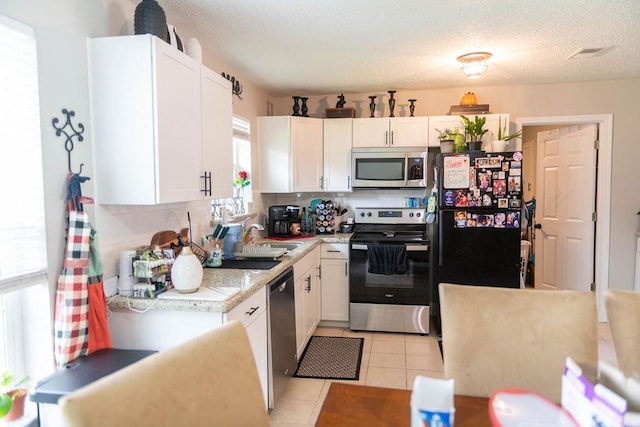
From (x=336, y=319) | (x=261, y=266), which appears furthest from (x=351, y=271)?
(x=261, y=266)

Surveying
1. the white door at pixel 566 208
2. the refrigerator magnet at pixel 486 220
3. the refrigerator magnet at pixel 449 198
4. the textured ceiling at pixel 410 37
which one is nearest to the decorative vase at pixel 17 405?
the textured ceiling at pixel 410 37

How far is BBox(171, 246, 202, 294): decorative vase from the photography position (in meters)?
1.90

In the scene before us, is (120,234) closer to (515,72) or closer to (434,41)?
(434,41)

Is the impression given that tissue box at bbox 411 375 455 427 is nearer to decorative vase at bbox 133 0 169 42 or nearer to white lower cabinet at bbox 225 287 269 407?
white lower cabinet at bbox 225 287 269 407

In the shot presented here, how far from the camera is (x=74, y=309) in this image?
64.7 inches

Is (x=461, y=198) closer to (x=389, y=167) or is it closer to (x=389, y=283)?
(x=389, y=167)

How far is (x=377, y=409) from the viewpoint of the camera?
3.64 ft

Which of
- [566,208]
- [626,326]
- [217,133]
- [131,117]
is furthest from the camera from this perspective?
[566,208]

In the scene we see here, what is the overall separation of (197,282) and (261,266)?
66 cm

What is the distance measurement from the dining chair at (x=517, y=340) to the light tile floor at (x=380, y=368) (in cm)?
130

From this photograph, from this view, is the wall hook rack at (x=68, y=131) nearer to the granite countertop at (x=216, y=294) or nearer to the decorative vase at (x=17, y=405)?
the granite countertop at (x=216, y=294)

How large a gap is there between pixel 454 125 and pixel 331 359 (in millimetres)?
2473

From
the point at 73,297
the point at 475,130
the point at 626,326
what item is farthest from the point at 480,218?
the point at 73,297

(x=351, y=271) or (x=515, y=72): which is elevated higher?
(x=515, y=72)
